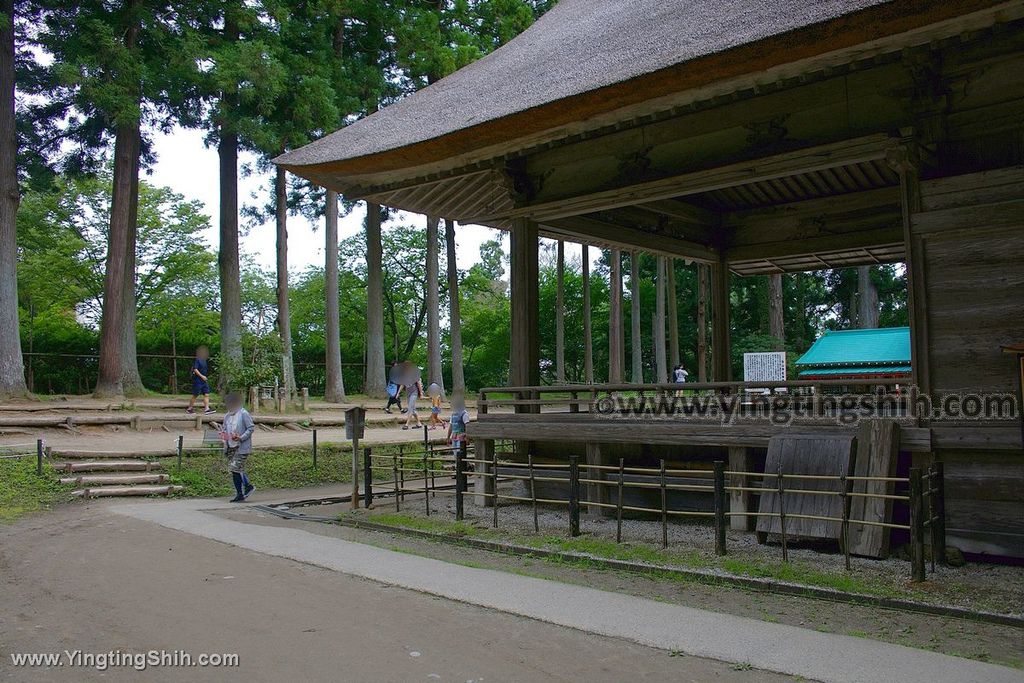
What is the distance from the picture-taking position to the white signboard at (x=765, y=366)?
14773mm

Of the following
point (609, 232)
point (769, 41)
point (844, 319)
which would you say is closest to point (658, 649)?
point (769, 41)

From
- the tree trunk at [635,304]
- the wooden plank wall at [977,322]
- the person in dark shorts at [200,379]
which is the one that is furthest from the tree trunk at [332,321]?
the wooden plank wall at [977,322]

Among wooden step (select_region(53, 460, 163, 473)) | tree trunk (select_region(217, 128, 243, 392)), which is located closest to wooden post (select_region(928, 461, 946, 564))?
wooden step (select_region(53, 460, 163, 473))

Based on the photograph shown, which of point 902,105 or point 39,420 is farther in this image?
point 39,420

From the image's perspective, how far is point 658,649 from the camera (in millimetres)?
5070

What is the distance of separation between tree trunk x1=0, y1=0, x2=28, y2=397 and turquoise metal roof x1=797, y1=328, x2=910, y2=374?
63.1 ft

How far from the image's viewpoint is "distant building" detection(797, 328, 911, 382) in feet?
47.5

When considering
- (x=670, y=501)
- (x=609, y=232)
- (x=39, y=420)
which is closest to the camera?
(x=670, y=501)

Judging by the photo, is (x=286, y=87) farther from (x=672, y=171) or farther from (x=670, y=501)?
(x=670, y=501)

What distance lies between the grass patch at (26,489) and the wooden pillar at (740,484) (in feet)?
32.7

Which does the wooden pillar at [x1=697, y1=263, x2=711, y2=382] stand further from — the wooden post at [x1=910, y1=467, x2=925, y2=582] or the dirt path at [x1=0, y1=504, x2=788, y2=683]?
the dirt path at [x1=0, y1=504, x2=788, y2=683]

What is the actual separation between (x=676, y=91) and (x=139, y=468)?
11.9 metres

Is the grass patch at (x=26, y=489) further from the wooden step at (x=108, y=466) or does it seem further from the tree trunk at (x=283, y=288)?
the tree trunk at (x=283, y=288)

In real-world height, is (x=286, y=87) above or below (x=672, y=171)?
above
